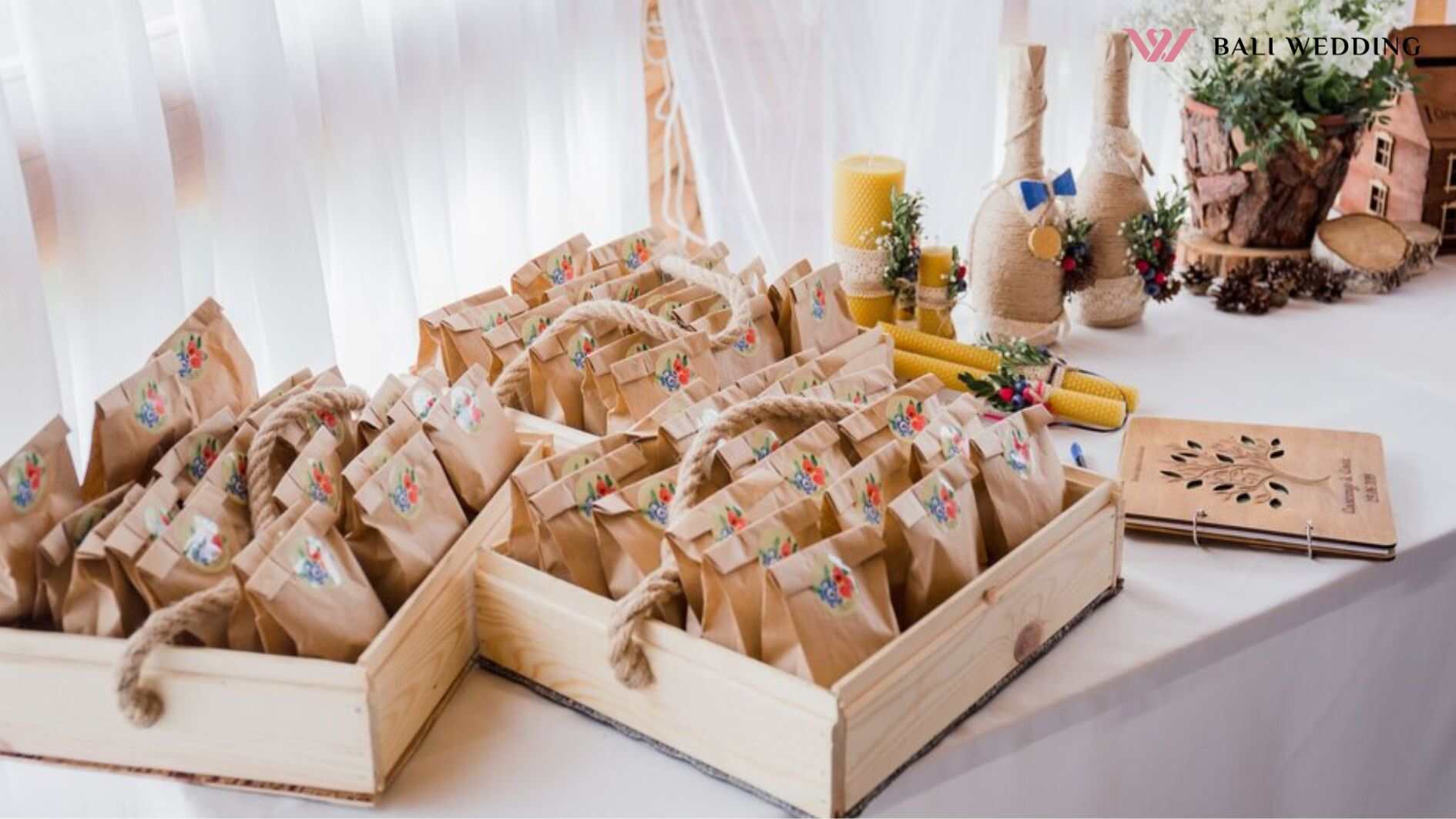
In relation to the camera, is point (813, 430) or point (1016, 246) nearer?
point (813, 430)

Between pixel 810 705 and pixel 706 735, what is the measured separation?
10cm

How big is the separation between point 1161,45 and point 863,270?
559 millimetres

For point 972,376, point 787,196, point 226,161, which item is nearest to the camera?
point 226,161

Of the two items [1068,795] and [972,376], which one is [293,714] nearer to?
[1068,795]

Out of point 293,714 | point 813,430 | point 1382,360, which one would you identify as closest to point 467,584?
point 293,714

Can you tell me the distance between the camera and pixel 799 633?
0.94 meters

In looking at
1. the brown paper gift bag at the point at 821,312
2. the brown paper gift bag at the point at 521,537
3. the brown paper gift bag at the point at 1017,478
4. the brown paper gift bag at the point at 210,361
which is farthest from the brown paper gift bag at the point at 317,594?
the brown paper gift bag at the point at 821,312

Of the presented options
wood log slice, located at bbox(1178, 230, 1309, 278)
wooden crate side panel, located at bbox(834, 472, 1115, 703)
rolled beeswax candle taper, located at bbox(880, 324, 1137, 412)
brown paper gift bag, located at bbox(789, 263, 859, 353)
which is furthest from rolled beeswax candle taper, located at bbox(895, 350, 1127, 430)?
wood log slice, located at bbox(1178, 230, 1309, 278)

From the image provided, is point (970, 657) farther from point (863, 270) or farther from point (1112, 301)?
point (1112, 301)

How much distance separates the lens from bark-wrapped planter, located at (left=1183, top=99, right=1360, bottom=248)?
1847 millimetres

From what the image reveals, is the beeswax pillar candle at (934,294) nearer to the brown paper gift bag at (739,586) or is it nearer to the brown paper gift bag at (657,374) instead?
the brown paper gift bag at (657,374)

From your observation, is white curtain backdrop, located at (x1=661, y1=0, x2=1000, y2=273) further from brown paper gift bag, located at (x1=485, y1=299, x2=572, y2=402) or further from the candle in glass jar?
brown paper gift bag, located at (x1=485, y1=299, x2=572, y2=402)

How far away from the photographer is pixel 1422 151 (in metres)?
1.98

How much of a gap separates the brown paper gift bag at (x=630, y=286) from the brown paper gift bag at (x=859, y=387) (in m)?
0.26
